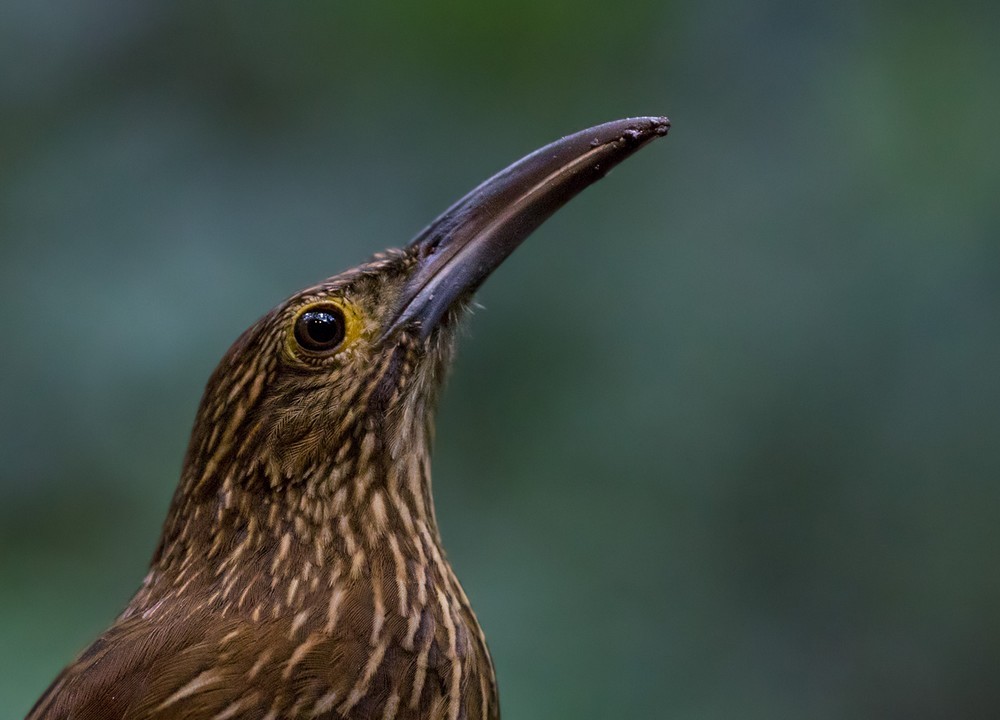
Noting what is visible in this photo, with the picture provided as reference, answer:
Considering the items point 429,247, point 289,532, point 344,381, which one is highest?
point 429,247

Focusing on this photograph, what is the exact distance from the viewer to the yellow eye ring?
7.66ft

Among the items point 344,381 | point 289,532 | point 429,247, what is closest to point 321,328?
point 344,381

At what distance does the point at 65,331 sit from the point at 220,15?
1502 millimetres

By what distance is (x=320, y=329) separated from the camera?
2.36m

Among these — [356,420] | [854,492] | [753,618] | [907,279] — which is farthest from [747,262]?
[356,420]

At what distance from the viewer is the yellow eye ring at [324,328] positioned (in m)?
2.34

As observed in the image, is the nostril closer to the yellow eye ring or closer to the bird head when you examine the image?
the bird head

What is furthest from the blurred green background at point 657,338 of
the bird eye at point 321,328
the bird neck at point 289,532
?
the bird eye at point 321,328

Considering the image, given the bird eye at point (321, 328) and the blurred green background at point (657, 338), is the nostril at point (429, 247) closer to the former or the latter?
the bird eye at point (321, 328)

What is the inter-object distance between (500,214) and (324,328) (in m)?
0.39

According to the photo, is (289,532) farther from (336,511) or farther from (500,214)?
(500,214)

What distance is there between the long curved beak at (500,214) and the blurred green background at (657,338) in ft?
4.68

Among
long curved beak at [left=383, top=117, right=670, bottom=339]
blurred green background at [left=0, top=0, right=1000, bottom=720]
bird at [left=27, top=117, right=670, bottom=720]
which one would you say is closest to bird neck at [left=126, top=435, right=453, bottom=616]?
bird at [left=27, top=117, right=670, bottom=720]

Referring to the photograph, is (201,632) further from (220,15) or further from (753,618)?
(220,15)
